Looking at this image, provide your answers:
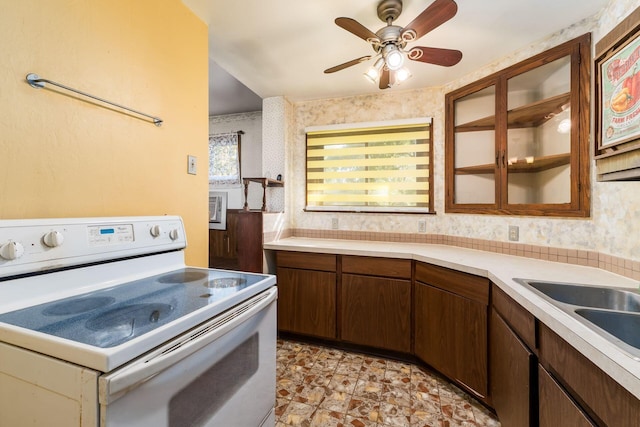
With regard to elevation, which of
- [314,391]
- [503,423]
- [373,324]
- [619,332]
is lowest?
[314,391]

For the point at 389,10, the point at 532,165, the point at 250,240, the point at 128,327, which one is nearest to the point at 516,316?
the point at 532,165

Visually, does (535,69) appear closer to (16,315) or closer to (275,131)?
(275,131)

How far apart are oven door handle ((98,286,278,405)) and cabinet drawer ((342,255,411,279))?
131 cm

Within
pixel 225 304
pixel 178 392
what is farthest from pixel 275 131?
pixel 178 392

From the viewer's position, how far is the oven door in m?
0.59

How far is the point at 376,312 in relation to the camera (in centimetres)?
216

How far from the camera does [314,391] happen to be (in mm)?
1783

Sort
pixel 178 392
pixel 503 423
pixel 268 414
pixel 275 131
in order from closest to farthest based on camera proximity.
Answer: pixel 178 392, pixel 268 414, pixel 503 423, pixel 275 131

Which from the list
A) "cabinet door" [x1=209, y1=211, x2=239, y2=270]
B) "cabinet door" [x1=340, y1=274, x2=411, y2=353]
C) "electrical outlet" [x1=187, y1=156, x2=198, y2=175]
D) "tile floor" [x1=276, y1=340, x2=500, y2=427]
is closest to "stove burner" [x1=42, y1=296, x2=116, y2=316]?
"electrical outlet" [x1=187, y1=156, x2=198, y2=175]

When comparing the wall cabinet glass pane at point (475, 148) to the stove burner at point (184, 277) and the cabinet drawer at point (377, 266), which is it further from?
the stove burner at point (184, 277)

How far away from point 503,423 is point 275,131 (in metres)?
2.76

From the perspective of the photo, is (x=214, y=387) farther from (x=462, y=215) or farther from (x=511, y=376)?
(x=462, y=215)

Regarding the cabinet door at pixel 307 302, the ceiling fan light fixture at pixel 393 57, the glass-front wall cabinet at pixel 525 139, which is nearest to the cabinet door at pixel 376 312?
the cabinet door at pixel 307 302

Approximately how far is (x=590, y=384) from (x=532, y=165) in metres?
1.61
